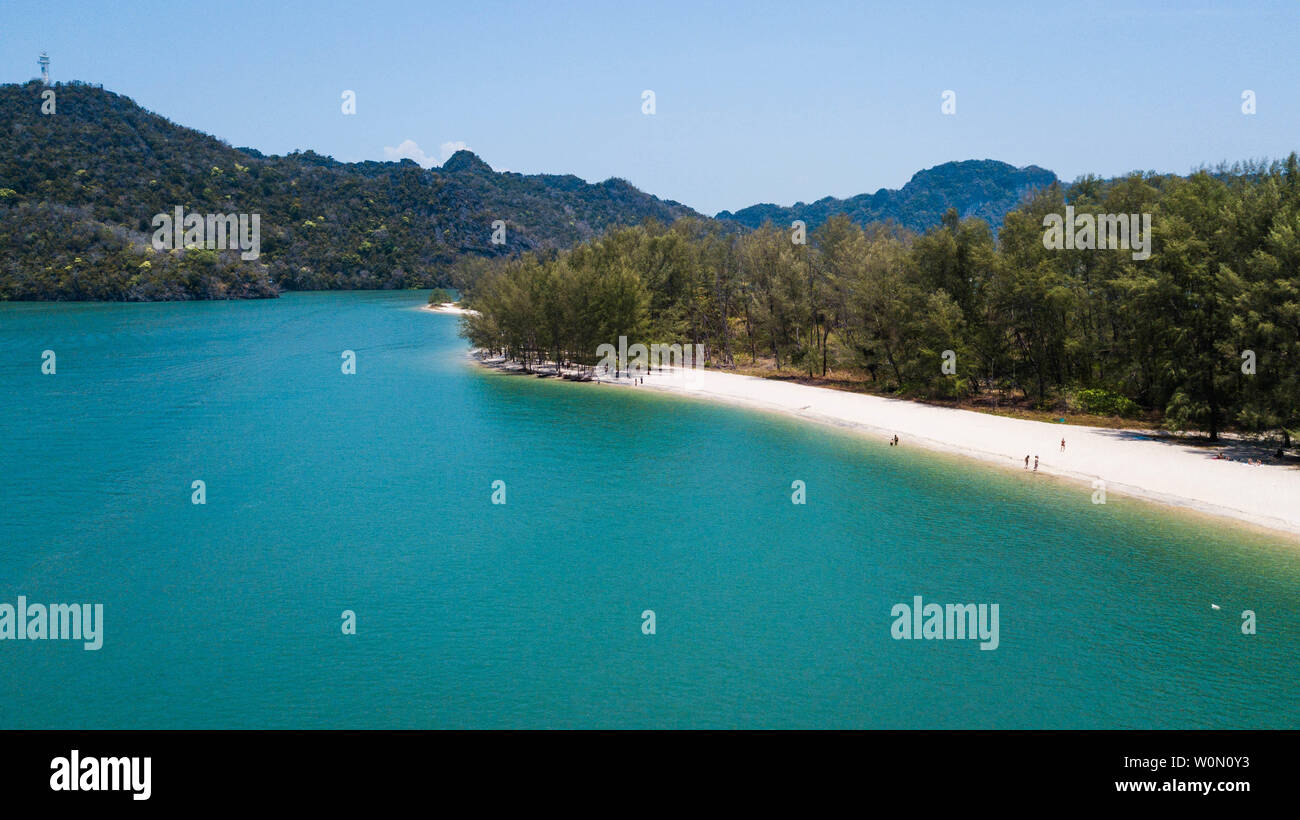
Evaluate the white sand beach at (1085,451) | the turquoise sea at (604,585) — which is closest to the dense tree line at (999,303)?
the white sand beach at (1085,451)

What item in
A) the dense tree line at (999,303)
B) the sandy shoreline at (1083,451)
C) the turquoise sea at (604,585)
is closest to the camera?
the turquoise sea at (604,585)

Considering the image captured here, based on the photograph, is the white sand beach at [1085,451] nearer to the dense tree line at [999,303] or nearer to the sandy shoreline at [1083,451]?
the sandy shoreline at [1083,451]

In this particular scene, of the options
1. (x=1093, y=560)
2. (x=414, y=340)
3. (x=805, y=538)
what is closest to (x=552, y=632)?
(x=805, y=538)

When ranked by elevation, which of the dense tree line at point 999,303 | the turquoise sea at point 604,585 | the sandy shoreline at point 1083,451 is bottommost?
the turquoise sea at point 604,585

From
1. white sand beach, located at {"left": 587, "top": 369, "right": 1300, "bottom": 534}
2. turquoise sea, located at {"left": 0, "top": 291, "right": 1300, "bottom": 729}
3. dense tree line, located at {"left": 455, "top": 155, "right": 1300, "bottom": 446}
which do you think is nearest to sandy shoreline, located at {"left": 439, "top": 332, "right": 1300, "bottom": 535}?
white sand beach, located at {"left": 587, "top": 369, "right": 1300, "bottom": 534}

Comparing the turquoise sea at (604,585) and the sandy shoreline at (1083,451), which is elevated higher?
the sandy shoreline at (1083,451)

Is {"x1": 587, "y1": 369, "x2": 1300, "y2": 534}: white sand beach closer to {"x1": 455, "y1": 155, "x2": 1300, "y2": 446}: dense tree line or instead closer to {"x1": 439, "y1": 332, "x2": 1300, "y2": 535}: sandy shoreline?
{"x1": 439, "y1": 332, "x2": 1300, "y2": 535}: sandy shoreline

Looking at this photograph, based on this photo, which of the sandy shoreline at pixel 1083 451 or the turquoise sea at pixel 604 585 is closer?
the turquoise sea at pixel 604 585

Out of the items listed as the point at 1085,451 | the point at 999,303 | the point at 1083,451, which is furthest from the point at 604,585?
the point at 999,303
